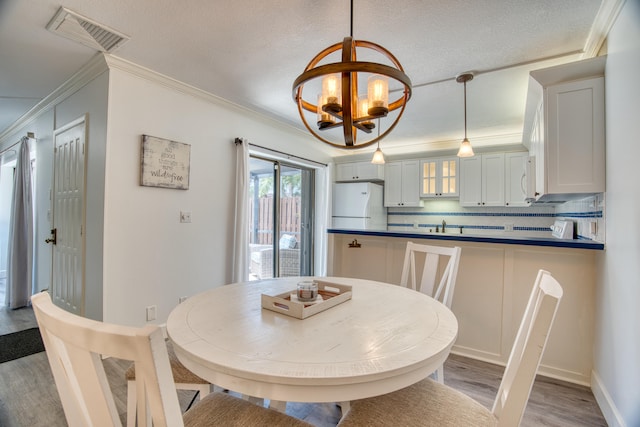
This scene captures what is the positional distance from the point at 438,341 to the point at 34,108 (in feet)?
16.2

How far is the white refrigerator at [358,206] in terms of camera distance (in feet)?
17.0

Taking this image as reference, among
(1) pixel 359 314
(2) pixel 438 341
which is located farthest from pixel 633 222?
(1) pixel 359 314

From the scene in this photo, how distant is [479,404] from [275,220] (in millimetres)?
3567

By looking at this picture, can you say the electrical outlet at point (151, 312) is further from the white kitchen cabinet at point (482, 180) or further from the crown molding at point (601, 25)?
the white kitchen cabinet at point (482, 180)

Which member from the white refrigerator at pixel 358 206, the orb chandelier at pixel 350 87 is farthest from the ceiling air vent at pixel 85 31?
the white refrigerator at pixel 358 206

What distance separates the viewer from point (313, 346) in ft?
3.18

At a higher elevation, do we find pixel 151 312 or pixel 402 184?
pixel 402 184

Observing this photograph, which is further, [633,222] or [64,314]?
[633,222]

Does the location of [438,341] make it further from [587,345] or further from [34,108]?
[34,108]

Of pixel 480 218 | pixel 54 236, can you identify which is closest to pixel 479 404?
pixel 54 236

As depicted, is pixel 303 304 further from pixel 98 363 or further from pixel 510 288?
pixel 510 288

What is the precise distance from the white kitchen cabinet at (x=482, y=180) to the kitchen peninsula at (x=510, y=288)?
2.47 m

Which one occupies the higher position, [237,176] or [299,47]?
[299,47]

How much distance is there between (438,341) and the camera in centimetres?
103
